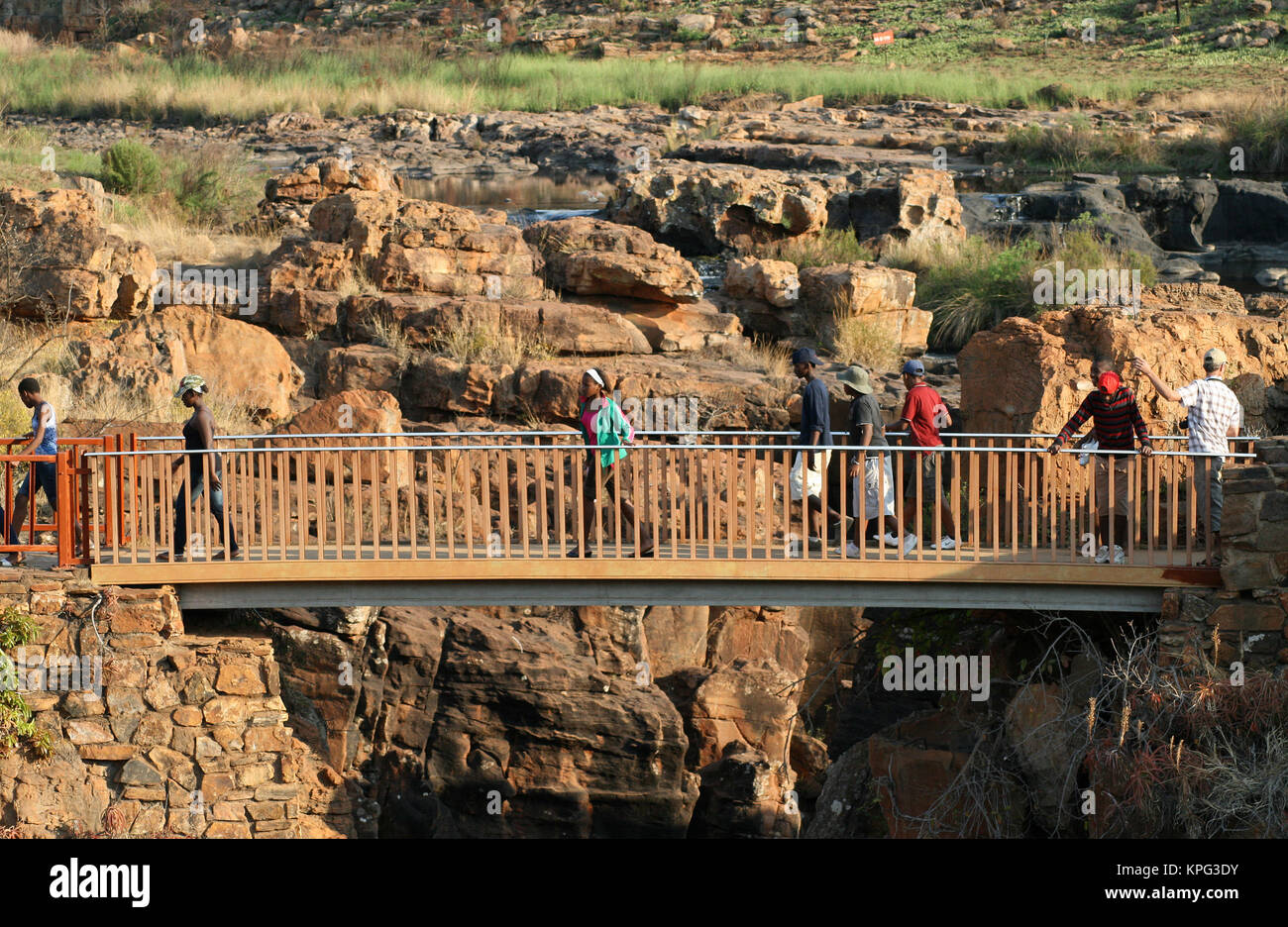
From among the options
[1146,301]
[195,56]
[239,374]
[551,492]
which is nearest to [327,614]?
[551,492]

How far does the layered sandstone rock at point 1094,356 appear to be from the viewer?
55.1 feet

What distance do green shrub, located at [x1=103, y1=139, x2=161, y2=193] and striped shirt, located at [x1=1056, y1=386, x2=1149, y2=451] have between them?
19688mm

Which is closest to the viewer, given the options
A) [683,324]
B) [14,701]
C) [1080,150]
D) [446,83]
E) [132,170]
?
[14,701]

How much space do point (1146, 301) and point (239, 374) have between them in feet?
34.7

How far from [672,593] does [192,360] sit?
8.75 meters

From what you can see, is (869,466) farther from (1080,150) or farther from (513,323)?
(1080,150)

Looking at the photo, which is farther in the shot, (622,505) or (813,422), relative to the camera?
(622,505)

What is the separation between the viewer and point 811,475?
14.2m

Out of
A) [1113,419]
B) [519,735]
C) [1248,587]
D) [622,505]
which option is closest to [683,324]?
[519,735]

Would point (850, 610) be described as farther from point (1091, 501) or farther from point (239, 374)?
point (239, 374)

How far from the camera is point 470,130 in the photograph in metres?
41.4

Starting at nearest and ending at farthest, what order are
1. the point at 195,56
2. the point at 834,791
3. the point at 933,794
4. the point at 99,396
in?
the point at 933,794, the point at 834,791, the point at 99,396, the point at 195,56

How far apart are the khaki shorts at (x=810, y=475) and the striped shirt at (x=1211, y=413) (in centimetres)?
284

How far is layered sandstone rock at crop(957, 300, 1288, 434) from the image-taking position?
55.1 feet
